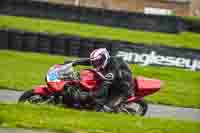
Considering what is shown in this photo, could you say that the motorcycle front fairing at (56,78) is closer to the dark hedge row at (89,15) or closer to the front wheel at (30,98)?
the front wheel at (30,98)

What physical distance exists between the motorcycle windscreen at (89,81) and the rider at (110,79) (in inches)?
4.3

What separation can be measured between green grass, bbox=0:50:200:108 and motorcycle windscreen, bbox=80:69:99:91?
3.32 metres

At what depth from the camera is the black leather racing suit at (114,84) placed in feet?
39.3

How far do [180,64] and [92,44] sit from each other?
2.75 m

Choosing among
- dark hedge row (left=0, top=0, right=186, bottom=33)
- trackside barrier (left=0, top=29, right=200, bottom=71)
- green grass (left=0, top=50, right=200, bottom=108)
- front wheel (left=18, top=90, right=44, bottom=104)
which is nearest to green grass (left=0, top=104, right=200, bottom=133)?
front wheel (left=18, top=90, right=44, bottom=104)

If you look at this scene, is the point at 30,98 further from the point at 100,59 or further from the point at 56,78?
the point at 100,59

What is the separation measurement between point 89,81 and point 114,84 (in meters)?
0.47

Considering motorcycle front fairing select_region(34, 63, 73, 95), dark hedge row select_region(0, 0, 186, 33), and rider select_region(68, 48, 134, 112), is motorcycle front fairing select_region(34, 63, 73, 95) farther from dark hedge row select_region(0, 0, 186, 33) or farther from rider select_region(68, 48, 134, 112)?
dark hedge row select_region(0, 0, 186, 33)

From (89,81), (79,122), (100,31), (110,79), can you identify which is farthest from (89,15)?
(79,122)

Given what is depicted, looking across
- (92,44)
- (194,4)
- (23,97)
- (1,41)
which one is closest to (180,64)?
(92,44)

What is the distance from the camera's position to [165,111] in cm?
1403

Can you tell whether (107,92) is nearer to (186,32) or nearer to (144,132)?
(144,132)

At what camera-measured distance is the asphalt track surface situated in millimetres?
13188

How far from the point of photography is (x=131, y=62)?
20109 mm
